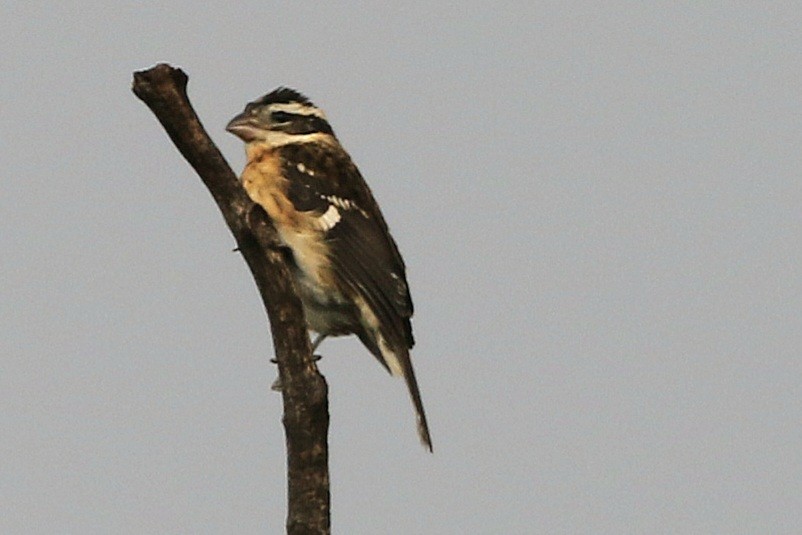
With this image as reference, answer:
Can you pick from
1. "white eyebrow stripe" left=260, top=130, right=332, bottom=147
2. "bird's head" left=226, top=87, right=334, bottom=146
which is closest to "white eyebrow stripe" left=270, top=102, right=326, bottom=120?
"bird's head" left=226, top=87, right=334, bottom=146

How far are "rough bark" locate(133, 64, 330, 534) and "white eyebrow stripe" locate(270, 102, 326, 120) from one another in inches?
64.4

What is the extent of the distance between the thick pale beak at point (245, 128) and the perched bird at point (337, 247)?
0.30 feet

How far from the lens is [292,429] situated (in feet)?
25.7

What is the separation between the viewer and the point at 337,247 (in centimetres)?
848

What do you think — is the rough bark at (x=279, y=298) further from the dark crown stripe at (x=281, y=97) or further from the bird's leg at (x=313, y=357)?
the dark crown stripe at (x=281, y=97)

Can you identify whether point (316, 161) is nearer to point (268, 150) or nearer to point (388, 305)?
point (268, 150)

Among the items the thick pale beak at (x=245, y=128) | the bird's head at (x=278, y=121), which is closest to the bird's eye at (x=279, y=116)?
the bird's head at (x=278, y=121)

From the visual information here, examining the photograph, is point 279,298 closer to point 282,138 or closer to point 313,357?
point 313,357

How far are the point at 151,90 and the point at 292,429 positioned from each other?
1.94 m

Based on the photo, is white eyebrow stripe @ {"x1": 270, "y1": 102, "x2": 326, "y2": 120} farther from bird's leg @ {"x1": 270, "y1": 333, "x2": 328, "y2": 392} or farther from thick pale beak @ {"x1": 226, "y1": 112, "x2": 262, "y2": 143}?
bird's leg @ {"x1": 270, "y1": 333, "x2": 328, "y2": 392}

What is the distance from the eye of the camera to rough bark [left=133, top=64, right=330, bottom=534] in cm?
709

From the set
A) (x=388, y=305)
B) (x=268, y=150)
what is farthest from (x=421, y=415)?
(x=268, y=150)

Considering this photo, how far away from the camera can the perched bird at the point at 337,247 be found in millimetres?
8453

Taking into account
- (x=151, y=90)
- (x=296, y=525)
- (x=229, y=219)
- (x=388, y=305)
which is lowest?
(x=296, y=525)
